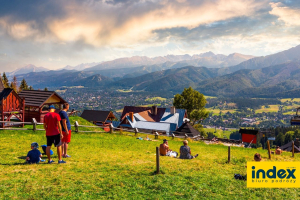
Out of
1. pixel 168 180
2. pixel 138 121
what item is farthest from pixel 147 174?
pixel 138 121

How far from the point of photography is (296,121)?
74.8 feet

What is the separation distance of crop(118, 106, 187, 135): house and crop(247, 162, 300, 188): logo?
31.2m

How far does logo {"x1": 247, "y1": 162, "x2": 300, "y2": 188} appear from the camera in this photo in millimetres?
8859

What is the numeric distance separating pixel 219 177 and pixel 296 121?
1859 centimetres

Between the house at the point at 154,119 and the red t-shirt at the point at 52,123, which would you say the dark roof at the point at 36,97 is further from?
the house at the point at 154,119

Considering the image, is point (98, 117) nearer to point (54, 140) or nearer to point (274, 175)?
point (54, 140)

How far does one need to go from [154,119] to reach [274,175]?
46.0 metres

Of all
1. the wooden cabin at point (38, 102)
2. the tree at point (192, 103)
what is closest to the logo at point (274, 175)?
the wooden cabin at point (38, 102)

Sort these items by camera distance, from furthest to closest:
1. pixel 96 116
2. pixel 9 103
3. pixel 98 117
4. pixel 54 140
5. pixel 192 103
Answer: pixel 192 103 → pixel 96 116 → pixel 98 117 → pixel 9 103 → pixel 54 140

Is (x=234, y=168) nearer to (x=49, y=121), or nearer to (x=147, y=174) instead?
(x=147, y=174)

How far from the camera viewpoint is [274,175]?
9.11m

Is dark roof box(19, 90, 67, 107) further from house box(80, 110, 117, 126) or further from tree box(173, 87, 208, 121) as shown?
tree box(173, 87, 208, 121)

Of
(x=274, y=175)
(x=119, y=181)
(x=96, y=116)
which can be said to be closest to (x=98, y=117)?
(x=96, y=116)

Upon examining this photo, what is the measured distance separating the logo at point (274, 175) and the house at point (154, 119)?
31241mm
